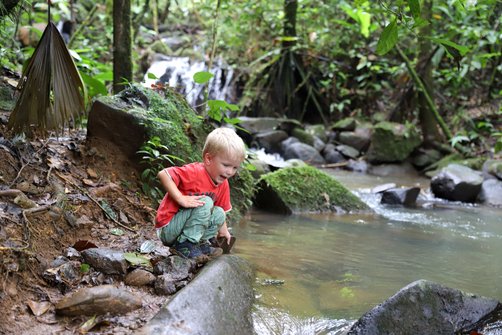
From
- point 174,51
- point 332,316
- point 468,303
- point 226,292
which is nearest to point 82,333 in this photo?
point 226,292

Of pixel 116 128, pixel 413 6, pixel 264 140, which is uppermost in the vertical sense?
pixel 413 6

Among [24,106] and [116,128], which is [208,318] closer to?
[24,106]

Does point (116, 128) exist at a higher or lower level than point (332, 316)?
higher

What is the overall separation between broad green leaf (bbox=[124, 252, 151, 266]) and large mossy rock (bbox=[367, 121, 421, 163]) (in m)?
8.75

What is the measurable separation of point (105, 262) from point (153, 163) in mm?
1596

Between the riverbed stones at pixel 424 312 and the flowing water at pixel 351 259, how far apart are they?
0.21 m

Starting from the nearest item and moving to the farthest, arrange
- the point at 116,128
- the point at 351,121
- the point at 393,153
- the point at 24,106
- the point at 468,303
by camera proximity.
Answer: the point at 468,303, the point at 24,106, the point at 116,128, the point at 393,153, the point at 351,121

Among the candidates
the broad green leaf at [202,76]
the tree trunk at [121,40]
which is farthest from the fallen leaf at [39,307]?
the tree trunk at [121,40]

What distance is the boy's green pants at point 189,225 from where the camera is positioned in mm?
2922

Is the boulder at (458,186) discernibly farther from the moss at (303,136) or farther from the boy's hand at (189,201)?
the boy's hand at (189,201)

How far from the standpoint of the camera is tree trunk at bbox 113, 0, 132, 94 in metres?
5.28

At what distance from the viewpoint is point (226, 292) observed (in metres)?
→ 2.51

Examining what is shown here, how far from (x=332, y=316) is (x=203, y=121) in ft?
9.01

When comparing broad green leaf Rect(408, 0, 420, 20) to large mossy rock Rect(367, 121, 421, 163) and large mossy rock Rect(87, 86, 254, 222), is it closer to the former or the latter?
large mossy rock Rect(87, 86, 254, 222)
